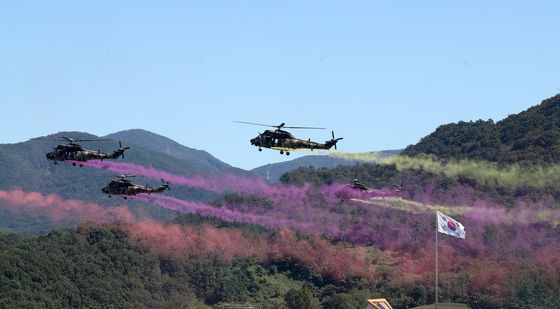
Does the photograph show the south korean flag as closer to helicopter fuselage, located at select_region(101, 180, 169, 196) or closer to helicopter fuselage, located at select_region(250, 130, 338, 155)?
helicopter fuselage, located at select_region(250, 130, 338, 155)

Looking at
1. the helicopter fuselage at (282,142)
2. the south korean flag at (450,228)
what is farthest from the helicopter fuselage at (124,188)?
the south korean flag at (450,228)

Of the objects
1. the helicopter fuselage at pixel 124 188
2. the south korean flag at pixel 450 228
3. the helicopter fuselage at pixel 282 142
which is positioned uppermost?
the helicopter fuselage at pixel 282 142

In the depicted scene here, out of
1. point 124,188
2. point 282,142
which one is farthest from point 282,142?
point 124,188

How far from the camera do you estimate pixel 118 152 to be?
444 ft

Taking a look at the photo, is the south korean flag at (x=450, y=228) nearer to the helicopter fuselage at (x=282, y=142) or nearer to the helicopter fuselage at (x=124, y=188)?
the helicopter fuselage at (x=282, y=142)

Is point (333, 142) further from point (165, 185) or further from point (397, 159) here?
point (397, 159)

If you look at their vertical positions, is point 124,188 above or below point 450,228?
above

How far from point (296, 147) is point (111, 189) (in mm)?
27595

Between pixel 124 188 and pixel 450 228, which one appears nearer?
pixel 450 228

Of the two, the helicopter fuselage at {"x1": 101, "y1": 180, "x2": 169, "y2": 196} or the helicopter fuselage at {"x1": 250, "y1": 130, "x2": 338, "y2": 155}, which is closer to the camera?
the helicopter fuselage at {"x1": 250, "y1": 130, "x2": 338, "y2": 155}

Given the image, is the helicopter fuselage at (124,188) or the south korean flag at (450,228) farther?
the helicopter fuselage at (124,188)

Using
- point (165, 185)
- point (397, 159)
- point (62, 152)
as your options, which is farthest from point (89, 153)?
point (397, 159)

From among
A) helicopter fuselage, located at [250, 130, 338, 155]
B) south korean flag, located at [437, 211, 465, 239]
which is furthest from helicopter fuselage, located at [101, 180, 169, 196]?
south korean flag, located at [437, 211, 465, 239]

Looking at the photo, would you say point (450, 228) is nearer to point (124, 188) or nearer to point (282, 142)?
point (282, 142)
